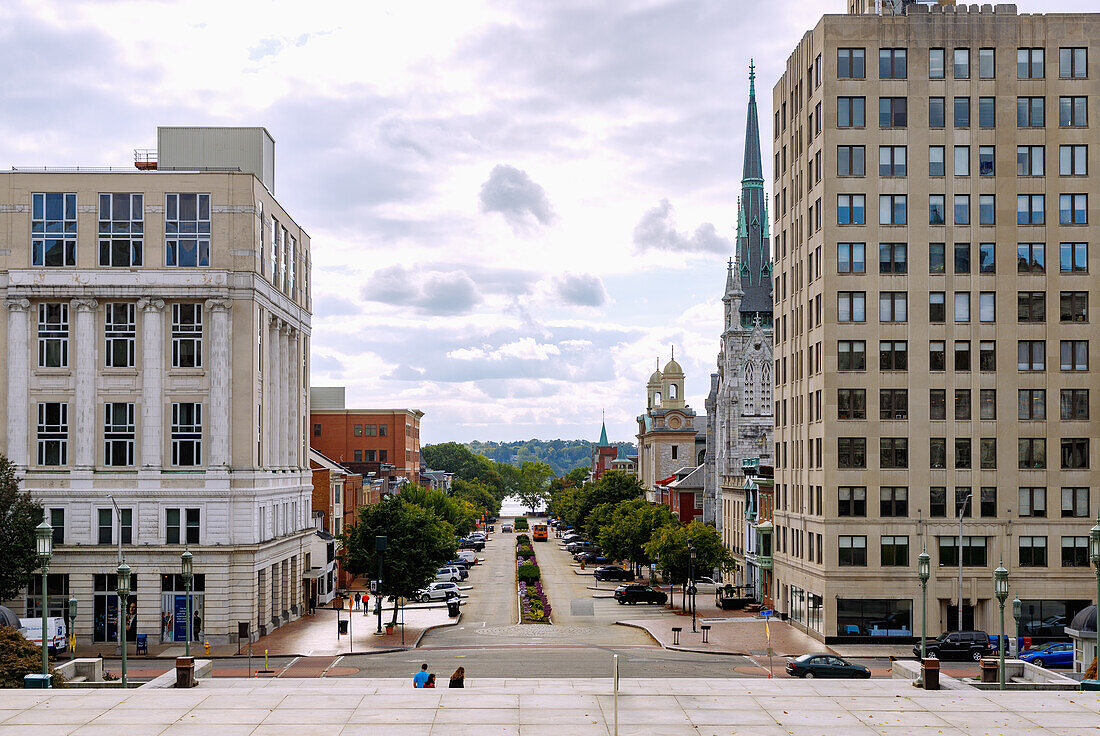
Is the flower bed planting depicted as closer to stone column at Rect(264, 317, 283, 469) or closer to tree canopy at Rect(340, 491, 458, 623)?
tree canopy at Rect(340, 491, 458, 623)

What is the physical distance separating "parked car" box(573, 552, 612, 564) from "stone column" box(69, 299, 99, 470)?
238ft

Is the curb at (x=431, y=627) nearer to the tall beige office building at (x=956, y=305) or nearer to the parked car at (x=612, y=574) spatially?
the tall beige office building at (x=956, y=305)

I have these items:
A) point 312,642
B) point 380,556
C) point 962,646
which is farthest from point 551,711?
point 380,556

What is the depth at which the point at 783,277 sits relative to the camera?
77625 mm

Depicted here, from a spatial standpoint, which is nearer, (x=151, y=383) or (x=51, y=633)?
(x=51, y=633)

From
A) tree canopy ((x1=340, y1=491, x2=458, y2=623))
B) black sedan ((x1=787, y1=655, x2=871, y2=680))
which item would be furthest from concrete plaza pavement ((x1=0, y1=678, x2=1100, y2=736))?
tree canopy ((x1=340, y1=491, x2=458, y2=623))

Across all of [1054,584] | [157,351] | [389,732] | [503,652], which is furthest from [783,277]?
[389,732]

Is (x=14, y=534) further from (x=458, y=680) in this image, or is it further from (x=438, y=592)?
(x=438, y=592)

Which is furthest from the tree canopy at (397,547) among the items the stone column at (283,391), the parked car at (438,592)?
the parked car at (438,592)

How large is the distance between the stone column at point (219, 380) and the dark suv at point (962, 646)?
38522 millimetres

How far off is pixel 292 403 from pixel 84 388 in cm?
1822

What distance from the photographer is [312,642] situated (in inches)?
2485

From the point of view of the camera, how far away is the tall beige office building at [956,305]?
209 ft

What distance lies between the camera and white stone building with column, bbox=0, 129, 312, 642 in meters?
62.3
